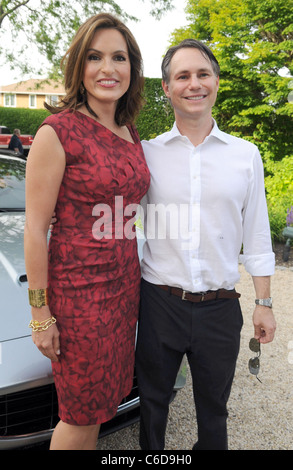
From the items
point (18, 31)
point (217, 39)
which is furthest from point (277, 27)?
point (18, 31)

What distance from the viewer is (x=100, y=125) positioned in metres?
1.51

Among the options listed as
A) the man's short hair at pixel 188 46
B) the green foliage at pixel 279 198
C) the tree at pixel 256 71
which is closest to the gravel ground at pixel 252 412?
the man's short hair at pixel 188 46

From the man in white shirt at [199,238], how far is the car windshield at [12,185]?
1.62 m

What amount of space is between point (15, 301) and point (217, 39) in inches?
436

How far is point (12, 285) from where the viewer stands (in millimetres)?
2084

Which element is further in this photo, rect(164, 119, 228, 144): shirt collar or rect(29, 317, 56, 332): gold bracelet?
rect(164, 119, 228, 144): shirt collar

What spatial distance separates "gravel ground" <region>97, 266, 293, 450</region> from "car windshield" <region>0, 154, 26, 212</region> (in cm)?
173

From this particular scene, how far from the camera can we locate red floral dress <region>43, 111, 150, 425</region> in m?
1.41

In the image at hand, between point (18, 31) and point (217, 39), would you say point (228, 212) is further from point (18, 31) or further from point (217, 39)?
point (18, 31)

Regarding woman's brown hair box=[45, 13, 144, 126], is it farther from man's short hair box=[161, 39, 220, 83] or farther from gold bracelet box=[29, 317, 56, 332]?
gold bracelet box=[29, 317, 56, 332]

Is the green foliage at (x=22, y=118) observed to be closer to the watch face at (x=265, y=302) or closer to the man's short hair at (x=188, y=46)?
the man's short hair at (x=188, y=46)

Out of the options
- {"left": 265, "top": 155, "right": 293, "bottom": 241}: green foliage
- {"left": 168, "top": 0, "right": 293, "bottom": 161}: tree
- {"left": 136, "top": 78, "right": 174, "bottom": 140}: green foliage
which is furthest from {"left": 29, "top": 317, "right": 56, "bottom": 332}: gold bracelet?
{"left": 136, "top": 78, "right": 174, "bottom": 140}: green foliage

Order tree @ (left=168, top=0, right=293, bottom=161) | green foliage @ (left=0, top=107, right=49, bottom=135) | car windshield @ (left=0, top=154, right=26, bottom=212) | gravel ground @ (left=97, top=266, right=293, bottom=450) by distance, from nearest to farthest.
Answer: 1. gravel ground @ (left=97, top=266, right=293, bottom=450)
2. car windshield @ (left=0, top=154, right=26, bottom=212)
3. tree @ (left=168, top=0, right=293, bottom=161)
4. green foliage @ (left=0, top=107, right=49, bottom=135)

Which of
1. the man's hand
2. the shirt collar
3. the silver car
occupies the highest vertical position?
the shirt collar
